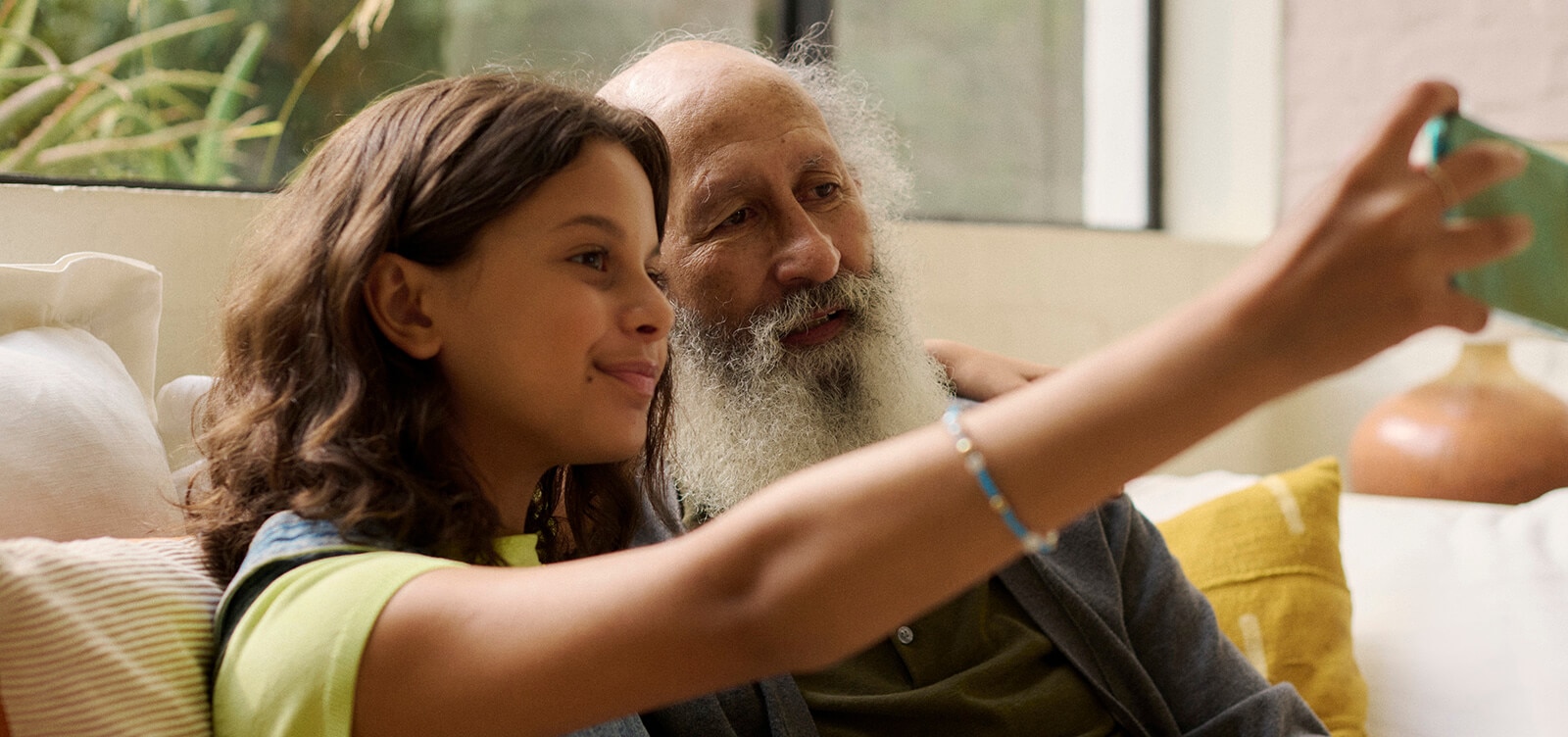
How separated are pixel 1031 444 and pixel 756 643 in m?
0.15

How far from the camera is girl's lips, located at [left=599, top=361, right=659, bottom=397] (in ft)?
2.94

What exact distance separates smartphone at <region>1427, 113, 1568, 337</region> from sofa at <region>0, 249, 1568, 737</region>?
0.70 metres

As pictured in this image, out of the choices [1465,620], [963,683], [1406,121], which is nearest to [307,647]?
[1406,121]

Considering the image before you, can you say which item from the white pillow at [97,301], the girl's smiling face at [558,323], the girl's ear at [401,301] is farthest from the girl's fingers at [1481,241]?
the white pillow at [97,301]

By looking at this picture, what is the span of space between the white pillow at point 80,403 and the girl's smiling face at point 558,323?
0.27m

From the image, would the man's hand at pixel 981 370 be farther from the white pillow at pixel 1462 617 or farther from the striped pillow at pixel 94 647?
the striped pillow at pixel 94 647

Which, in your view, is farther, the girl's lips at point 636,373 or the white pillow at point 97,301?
the white pillow at point 97,301

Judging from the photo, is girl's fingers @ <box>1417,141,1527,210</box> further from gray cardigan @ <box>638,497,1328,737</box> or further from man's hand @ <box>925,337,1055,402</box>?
man's hand @ <box>925,337,1055,402</box>

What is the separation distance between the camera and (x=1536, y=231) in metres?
0.56

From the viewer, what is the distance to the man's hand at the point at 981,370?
59.1 inches

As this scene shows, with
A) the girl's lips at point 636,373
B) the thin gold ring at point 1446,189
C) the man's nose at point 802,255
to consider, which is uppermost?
the thin gold ring at point 1446,189

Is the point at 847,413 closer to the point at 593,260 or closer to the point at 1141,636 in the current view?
the point at 1141,636

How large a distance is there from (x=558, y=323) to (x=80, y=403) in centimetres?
41

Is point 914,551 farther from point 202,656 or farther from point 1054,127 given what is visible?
point 1054,127
